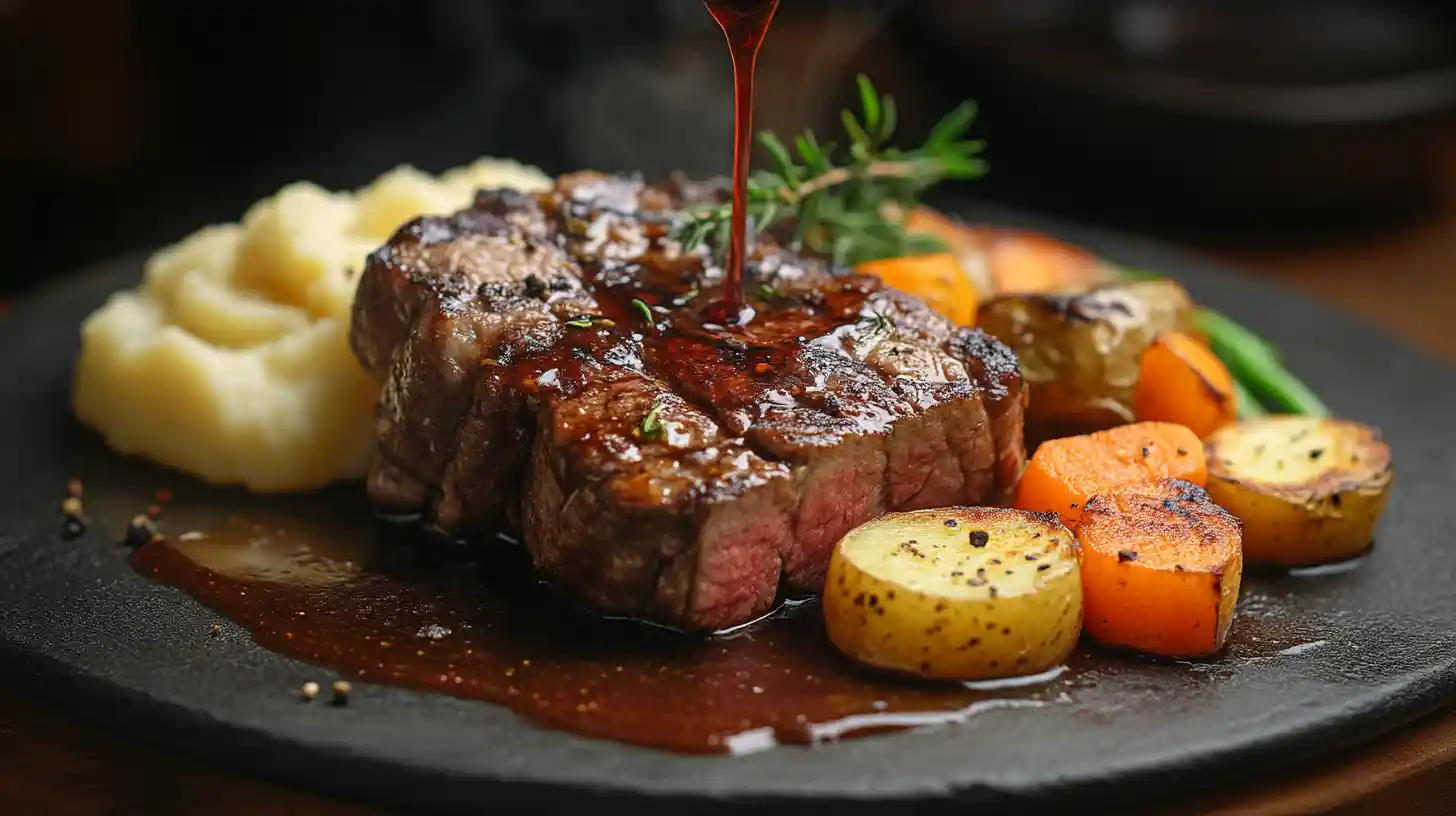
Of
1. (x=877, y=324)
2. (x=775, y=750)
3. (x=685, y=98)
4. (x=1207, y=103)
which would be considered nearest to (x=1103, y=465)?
(x=877, y=324)

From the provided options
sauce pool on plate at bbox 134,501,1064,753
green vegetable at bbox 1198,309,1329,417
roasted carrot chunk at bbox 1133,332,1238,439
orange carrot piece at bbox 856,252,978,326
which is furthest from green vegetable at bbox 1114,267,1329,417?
sauce pool on plate at bbox 134,501,1064,753

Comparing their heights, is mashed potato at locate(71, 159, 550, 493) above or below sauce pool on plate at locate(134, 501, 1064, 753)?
above

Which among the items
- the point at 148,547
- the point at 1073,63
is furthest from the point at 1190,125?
the point at 148,547

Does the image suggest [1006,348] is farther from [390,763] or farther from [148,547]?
[148,547]

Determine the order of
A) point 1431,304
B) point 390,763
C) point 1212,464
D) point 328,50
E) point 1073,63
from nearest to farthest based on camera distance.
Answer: point 390,763 < point 1212,464 < point 1431,304 < point 1073,63 < point 328,50

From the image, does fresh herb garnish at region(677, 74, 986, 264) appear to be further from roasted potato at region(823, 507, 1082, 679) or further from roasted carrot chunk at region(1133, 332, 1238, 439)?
roasted potato at region(823, 507, 1082, 679)

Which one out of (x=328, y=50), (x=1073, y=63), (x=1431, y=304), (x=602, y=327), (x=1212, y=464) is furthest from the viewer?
(x=328, y=50)
